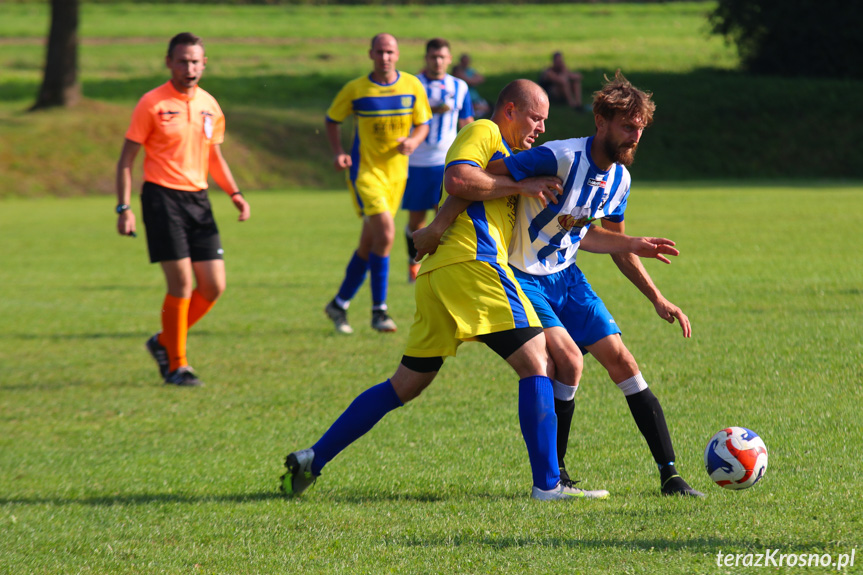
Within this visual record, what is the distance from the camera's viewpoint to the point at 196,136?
771 centimetres

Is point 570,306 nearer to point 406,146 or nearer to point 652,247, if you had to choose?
point 652,247

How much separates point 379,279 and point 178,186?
244cm

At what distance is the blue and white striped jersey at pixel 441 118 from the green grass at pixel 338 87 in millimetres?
9456

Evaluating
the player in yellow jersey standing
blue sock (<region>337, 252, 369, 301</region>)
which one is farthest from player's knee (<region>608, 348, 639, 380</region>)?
blue sock (<region>337, 252, 369, 301</region>)

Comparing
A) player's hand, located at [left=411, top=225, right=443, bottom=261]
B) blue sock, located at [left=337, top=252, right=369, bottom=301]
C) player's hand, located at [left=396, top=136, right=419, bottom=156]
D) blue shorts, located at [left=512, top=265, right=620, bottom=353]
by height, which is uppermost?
player's hand, located at [left=411, top=225, right=443, bottom=261]

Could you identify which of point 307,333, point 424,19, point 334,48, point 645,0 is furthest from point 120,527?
point 645,0

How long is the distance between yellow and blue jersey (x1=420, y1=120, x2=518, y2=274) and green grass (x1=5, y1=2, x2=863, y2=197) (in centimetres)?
1628

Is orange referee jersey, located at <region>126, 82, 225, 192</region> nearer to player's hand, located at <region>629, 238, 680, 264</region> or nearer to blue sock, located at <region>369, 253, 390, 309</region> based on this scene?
blue sock, located at <region>369, 253, 390, 309</region>

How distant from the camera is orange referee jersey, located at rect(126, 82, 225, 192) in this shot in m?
7.47

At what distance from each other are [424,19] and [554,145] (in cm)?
5764

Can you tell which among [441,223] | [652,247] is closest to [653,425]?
[652,247]

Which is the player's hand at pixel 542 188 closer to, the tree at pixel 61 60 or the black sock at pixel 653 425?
the black sock at pixel 653 425

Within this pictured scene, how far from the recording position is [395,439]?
5938 millimetres

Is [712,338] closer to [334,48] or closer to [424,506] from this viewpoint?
[424,506]
